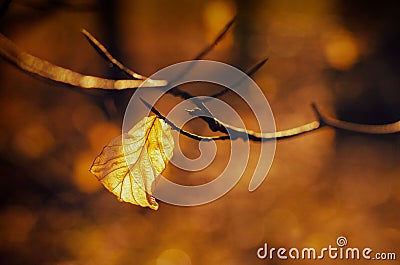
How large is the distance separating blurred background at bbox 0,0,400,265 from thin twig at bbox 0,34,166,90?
0.02 metres

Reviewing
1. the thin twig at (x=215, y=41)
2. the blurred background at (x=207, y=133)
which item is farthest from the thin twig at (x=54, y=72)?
the thin twig at (x=215, y=41)

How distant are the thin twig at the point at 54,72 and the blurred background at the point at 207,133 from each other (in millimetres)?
16

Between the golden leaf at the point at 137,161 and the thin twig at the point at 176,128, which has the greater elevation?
the thin twig at the point at 176,128

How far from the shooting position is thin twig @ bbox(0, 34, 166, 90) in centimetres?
124

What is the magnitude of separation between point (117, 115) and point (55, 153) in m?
0.19

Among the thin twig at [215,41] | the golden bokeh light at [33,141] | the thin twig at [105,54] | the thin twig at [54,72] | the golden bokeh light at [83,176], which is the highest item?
the thin twig at [215,41]

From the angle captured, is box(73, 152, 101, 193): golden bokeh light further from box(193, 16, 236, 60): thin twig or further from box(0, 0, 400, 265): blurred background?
box(193, 16, 236, 60): thin twig

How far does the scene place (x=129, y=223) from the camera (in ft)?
4.16

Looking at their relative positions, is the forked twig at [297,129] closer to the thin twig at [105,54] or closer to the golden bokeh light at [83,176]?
the thin twig at [105,54]

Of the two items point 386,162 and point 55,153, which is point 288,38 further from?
point 55,153

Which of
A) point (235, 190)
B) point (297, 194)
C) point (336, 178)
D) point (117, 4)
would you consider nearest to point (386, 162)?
point (336, 178)

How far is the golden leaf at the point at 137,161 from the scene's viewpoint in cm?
126

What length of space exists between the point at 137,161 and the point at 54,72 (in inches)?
12.4

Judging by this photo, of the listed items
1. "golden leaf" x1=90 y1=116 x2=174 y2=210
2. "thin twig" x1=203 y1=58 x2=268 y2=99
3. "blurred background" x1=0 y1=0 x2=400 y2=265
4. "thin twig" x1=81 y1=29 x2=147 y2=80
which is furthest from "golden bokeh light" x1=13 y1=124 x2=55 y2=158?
"thin twig" x1=203 y1=58 x2=268 y2=99
